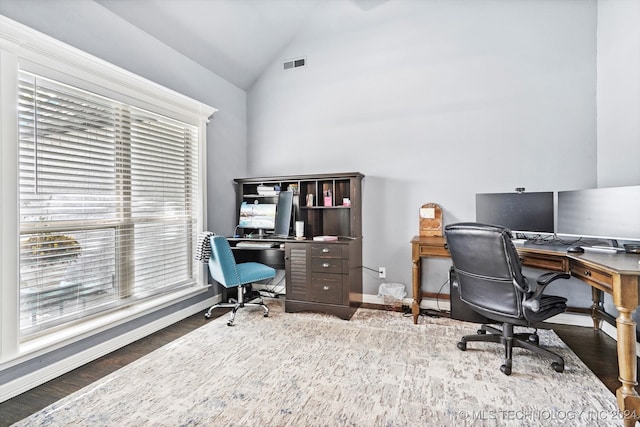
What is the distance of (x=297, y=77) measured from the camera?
4.12 meters

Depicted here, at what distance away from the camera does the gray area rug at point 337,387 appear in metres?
1.76

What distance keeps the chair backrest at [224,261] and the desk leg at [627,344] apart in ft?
9.42

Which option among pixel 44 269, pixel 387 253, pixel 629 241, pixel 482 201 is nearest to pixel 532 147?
pixel 482 201

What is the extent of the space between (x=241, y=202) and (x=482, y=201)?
284 cm

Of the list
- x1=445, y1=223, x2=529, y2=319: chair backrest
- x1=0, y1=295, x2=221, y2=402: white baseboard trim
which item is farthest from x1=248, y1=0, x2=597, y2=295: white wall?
x1=0, y1=295, x2=221, y2=402: white baseboard trim

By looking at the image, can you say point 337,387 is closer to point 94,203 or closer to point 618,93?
point 94,203

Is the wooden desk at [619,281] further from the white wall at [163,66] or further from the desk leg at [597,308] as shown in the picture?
the white wall at [163,66]

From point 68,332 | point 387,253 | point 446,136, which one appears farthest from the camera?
point 387,253

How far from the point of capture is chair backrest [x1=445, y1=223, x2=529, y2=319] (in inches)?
84.6

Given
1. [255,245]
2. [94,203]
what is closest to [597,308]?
[255,245]

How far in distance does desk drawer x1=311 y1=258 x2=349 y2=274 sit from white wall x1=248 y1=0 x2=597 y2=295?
24.0 inches

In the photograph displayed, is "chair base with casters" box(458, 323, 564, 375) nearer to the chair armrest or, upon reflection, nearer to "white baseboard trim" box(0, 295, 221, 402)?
the chair armrest

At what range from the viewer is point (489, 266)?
225 cm

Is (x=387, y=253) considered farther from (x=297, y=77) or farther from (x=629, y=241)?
(x=297, y=77)
